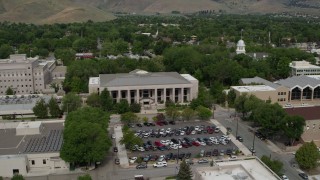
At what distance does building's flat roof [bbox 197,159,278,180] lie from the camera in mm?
29938

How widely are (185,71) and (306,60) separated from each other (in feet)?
94.3

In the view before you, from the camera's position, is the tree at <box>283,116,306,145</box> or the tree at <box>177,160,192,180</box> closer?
Answer: the tree at <box>177,160,192,180</box>

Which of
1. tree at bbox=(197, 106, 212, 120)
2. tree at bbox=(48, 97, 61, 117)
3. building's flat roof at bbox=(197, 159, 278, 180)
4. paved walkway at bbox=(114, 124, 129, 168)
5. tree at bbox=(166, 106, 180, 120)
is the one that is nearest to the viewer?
building's flat roof at bbox=(197, 159, 278, 180)

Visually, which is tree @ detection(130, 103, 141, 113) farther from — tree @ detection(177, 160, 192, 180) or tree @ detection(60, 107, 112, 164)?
tree @ detection(177, 160, 192, 180)

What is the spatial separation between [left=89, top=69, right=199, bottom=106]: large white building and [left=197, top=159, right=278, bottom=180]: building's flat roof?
32611 mm

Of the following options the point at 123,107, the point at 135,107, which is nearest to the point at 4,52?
the point at 123,107

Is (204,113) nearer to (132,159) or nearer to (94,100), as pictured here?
(132,159)

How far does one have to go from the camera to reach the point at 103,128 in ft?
147

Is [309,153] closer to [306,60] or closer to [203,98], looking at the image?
[203,98]

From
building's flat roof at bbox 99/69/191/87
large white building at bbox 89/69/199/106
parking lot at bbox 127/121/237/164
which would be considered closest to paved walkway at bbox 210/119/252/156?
parking lot at bbox 127/121/237/164

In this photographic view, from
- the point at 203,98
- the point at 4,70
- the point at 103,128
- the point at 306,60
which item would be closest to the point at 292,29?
the point at 306,60

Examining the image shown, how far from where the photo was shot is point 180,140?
4859cm

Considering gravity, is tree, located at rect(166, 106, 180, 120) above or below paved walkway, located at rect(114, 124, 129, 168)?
above

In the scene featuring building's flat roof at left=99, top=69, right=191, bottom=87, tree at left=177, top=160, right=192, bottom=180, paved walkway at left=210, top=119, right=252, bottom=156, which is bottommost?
paved walkway at left=210, top=119, right=252, bottom=156
